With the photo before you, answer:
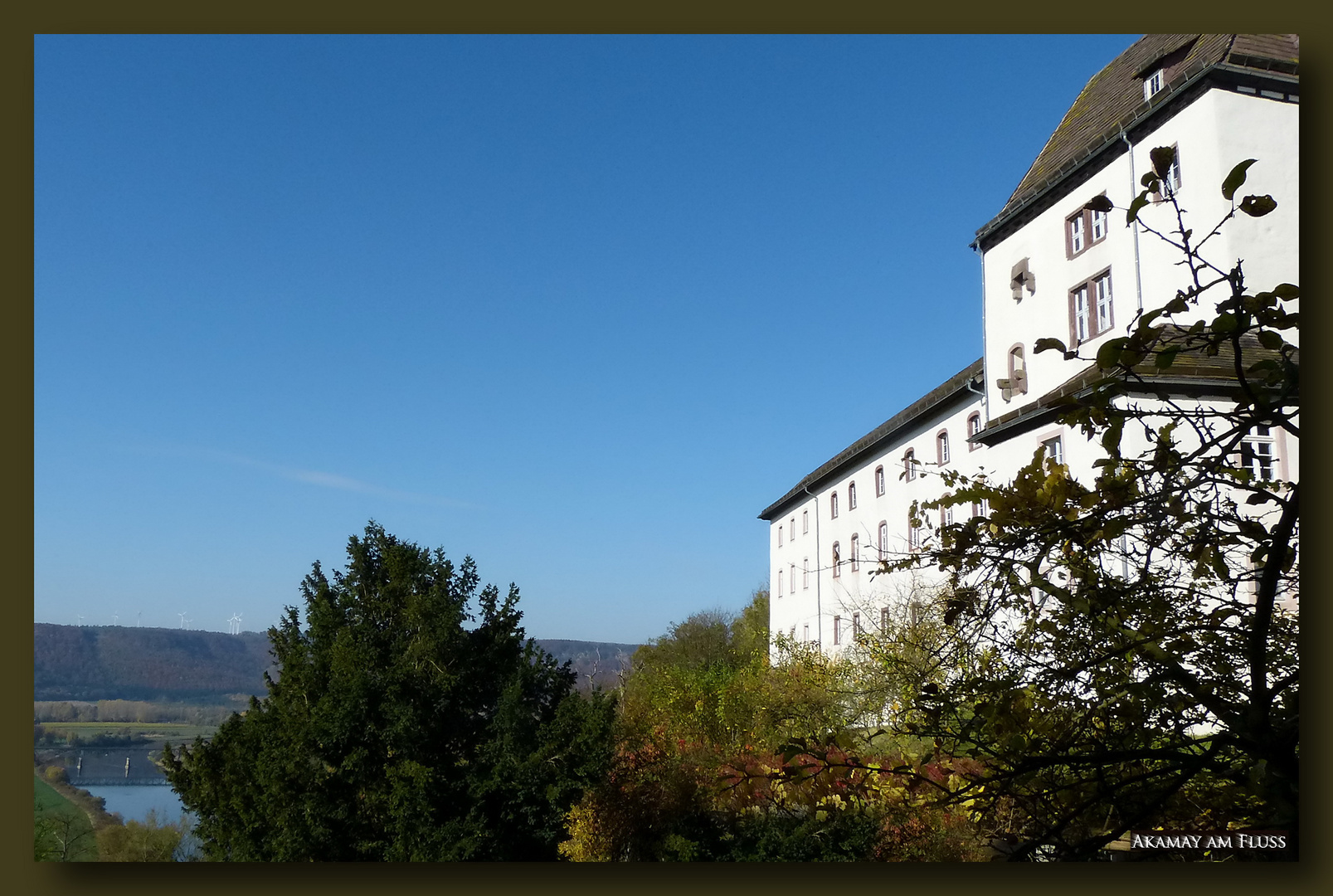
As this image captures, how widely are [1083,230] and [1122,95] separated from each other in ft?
5.24

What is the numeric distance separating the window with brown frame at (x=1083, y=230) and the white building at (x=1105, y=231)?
2 centimetres

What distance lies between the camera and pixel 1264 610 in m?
2.26

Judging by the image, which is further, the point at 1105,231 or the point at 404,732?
the point at 404,732

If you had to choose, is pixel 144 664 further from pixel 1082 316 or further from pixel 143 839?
pixel 1082 316

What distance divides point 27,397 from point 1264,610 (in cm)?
438

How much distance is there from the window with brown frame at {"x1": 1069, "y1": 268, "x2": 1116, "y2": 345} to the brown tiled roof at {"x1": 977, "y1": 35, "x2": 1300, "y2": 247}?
1504mm

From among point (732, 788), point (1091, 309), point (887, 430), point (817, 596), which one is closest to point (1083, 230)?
point (1091, 309)

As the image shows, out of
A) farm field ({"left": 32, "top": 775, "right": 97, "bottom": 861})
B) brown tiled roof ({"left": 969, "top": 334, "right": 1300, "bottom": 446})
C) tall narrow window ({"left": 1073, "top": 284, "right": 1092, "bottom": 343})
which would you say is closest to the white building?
tall narrow window ({"left": 1073, "top": 284, "right": 1092, "bottom": 343})

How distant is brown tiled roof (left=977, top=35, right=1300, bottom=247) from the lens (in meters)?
8.12

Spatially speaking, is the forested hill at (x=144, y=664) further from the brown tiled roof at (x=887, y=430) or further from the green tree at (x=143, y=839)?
the brown tiled roof at (x=887, y=430)

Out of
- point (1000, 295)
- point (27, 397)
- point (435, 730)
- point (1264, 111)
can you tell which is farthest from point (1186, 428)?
point (435, 730)

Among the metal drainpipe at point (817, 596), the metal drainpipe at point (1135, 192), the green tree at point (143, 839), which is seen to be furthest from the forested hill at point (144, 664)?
the metal drainpipe at point (817, 596)

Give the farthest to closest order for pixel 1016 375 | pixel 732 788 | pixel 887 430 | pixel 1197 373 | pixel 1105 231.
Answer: pixel 887 430 < pixel 1016 375 < pixel 1105 231 < pixel 1197 373 < pixel 732 788

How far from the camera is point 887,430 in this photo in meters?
21.3
